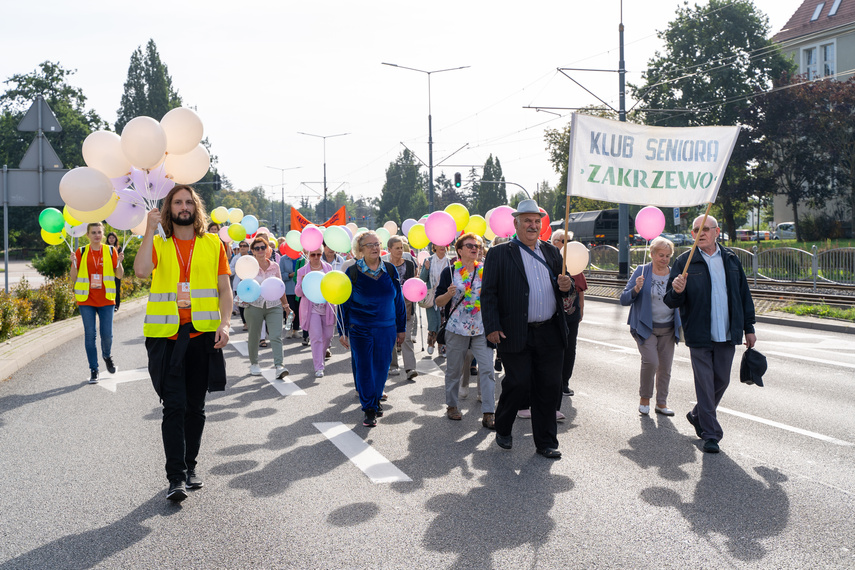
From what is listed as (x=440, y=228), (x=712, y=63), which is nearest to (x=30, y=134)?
(x=712, y=63)

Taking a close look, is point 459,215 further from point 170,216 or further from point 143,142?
point 170,216

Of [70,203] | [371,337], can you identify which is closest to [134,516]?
[70,203]

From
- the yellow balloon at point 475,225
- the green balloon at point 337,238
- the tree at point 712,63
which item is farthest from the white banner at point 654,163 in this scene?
the tree at point 712,63

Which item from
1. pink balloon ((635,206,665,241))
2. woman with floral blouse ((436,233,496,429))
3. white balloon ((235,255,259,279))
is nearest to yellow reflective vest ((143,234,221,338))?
woman with floral blouse ((436,233,496,429))

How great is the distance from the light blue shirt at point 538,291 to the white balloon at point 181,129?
9.19 feet

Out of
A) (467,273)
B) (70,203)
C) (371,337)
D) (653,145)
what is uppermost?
(653,145)

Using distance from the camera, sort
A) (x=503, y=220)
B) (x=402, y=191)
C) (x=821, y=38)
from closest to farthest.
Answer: (x=503, y=220), (x=821, y=38), (x=402, y=191)

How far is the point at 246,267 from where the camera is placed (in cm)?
923

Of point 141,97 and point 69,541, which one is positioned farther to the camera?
point 141,97

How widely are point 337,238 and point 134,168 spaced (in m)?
2.80

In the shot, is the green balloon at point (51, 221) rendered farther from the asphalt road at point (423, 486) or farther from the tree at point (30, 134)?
the tree at point (30, 134)

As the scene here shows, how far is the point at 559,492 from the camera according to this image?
493 centimetres

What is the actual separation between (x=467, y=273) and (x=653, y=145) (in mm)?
2105

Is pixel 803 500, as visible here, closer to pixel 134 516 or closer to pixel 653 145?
pixel 653 145
